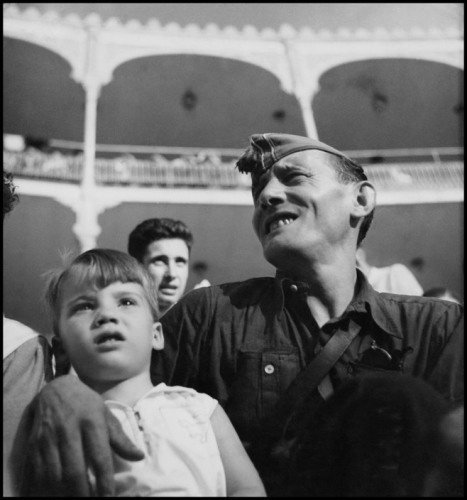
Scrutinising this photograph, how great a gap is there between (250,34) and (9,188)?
1488 cm

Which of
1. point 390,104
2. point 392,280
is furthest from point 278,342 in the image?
point 390,104

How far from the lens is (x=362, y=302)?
85.3 inches

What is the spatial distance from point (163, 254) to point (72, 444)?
9.21ft

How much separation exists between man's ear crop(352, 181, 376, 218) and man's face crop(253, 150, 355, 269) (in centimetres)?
5

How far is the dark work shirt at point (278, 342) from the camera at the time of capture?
2.00m

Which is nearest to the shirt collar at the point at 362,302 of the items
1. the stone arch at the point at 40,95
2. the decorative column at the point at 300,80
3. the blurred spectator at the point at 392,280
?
the blurred spectator at the point at 392,280

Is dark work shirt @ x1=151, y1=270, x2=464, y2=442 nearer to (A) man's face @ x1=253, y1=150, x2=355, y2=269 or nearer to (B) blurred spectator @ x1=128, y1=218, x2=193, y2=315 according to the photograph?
(A) man's face @ x1=253, y1=150, x2=355, y2=269

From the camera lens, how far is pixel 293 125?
59.7 ft

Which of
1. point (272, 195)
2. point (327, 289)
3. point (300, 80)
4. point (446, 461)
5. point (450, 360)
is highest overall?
point (300, 80)

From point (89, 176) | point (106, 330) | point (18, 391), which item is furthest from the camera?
point (89, 176)

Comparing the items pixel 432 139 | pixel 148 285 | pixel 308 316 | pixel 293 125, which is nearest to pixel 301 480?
pixel 308 316

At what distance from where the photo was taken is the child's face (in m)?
1.86

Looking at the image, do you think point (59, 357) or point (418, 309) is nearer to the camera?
point (59, 357)

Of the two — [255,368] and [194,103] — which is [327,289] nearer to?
[255,368]
